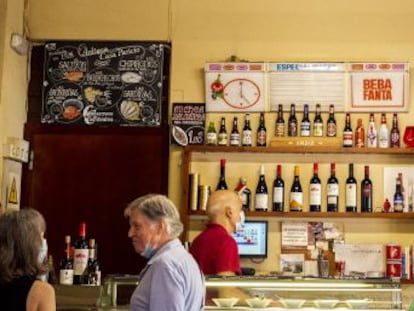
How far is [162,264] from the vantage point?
285 centimetres

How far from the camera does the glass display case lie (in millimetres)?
3822

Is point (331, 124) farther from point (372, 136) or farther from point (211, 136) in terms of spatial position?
point (211, 136)

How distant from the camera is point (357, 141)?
6.04 meters

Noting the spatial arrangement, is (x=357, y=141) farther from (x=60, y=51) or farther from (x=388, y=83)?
(x=60, y=51)

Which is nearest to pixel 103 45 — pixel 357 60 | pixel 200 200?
pixel 200 200

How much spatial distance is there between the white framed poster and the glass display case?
8.44 ft

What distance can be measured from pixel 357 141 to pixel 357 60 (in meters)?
0.69

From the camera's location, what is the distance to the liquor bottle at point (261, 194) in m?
6.03

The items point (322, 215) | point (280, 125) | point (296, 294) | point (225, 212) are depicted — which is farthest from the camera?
point (280, 125)

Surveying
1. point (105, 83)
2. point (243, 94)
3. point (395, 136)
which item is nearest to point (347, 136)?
point (395, 136)

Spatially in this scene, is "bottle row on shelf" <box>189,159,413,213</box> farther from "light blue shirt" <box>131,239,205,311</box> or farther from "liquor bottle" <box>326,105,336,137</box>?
"light blue shirt" <box>131,239,205,311</box>

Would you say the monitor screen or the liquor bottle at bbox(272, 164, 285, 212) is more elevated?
the liquor bottle at bbox(272, 164, 285, 212)

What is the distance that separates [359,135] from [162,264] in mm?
3509

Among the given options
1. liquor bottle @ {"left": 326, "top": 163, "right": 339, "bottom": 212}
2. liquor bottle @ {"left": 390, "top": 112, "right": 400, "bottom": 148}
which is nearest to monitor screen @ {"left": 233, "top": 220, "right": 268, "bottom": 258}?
liquor bottle @ {"left": 326, "top": 163, "right": 339, "bottom": 212}
